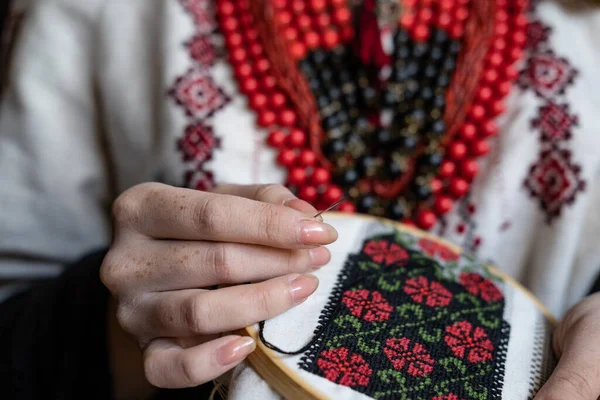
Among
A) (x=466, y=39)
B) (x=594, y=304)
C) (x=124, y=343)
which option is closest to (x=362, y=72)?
(x=466, y=39)

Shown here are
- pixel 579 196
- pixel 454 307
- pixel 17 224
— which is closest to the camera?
pixel 454 307

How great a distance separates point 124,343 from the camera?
76cm

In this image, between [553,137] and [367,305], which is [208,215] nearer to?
[367,305]

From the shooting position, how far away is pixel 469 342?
1.50 ft

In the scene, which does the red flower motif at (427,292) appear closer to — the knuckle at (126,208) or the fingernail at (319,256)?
the fingernail at (319,256)

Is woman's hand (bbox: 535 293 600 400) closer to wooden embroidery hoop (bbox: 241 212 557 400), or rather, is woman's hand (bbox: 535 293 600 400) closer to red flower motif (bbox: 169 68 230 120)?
wooden embroidery hoop (bbox: 241 212 557 400)

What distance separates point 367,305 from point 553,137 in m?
0.35

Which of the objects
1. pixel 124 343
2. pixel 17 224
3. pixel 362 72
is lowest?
pixel 124 343

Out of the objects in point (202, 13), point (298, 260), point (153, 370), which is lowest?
point (153, 370)

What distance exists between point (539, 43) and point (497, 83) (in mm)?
84

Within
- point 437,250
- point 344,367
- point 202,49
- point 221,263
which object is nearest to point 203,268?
point 221,263

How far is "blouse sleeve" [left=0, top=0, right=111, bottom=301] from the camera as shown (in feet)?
2.31

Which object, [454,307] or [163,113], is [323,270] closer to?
[454,307]

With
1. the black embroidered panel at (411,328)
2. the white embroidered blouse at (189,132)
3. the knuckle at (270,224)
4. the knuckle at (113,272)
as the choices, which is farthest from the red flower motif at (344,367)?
the white embroidered blouse at (189,132)
